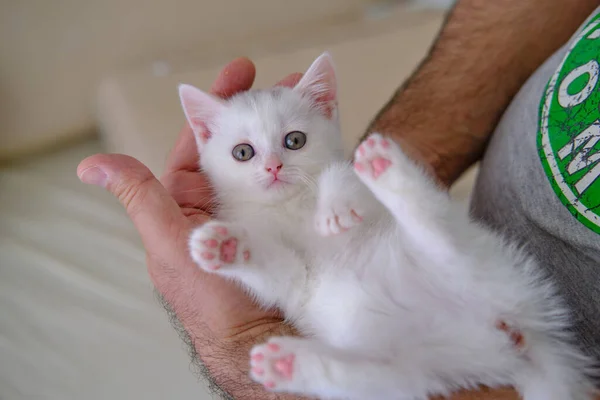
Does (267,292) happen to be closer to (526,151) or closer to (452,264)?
(452,264)

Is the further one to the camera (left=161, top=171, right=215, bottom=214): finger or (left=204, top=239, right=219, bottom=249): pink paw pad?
(left=161, top=171, right=215, bottom=214): finger

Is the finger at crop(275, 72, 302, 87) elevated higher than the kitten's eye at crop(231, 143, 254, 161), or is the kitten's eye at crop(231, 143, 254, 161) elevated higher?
the finger at crop(275, 72, 302, 87)

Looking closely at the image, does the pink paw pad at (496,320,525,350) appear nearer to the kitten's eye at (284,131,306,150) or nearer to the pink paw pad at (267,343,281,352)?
the pink paw pad at (267,343,281,352)

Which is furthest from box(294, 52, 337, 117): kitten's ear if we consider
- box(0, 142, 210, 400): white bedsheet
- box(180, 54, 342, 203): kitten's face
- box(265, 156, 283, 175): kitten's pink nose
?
box(0, 142, 210, 400): white bedsheet

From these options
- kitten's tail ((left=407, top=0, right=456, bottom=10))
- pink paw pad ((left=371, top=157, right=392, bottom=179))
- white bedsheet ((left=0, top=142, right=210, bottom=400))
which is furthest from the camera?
kitten's tail ((left=407, top=0, right=456, bottom=10))

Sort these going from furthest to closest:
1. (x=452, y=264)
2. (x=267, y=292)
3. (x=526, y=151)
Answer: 1. (x=526, y=151)
2. (x=267, y=292)
3. (x=452, y=264)

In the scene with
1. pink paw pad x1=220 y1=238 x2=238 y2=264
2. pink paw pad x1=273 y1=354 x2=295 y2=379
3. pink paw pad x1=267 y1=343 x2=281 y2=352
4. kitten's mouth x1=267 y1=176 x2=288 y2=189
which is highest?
kitten's mouth x1=267 y1=176 x2=288 y2=189

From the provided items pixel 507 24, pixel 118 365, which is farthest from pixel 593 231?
pixel 118 365

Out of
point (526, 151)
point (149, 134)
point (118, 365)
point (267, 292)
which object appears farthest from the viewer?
point (149, 134)

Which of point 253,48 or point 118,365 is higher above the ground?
point 253,48
